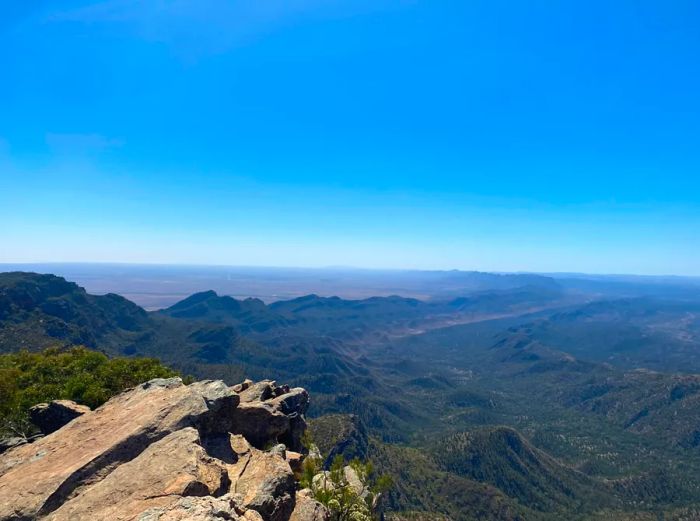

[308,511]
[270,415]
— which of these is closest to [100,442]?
[270,415]

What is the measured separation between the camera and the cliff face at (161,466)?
20000mm

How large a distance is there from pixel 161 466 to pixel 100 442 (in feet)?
30.2

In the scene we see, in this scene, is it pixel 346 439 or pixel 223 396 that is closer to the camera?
pixel 223 396

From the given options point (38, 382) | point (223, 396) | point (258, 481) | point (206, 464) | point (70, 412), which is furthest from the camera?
point (38, 382)

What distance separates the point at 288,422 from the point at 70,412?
2143cm

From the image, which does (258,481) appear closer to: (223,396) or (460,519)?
(223,396)

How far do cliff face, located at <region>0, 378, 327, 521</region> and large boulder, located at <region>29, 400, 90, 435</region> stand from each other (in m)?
6.79

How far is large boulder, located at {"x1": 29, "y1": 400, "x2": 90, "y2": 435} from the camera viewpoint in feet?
130

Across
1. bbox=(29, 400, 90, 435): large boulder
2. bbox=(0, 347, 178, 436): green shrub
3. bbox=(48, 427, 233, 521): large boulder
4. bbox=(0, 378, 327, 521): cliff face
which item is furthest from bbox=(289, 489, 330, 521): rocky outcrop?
bbox=(0, 347, 178, 436): green shrub

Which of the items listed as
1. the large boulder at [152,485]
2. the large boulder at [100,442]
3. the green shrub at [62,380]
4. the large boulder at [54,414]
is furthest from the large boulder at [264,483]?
the green shrub at [62,380]

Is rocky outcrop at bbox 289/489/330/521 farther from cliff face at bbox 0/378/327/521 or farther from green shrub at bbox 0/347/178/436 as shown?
green shrub at bbox 0/347/178/436

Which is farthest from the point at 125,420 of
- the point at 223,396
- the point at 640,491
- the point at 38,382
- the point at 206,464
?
the point at 640,491

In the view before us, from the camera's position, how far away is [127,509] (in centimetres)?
1934

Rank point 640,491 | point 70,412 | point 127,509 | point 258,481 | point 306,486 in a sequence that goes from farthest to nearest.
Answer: point 640,491 → point 70,412 → point 306,486 → point 258,481 → point 127,509
